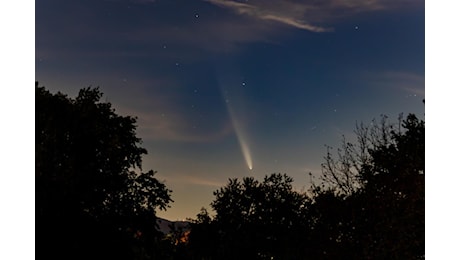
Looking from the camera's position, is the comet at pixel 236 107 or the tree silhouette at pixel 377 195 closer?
the comet at pixel 236 107

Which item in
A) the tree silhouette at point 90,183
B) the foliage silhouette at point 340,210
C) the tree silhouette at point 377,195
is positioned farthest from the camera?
the foliage silhouette at point 340,210

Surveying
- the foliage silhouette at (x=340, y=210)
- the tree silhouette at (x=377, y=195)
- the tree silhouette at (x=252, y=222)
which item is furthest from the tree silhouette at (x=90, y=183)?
the tree silhouette at (x=377, y=195)

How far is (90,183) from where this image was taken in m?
7.76

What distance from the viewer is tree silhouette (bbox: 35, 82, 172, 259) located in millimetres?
7238

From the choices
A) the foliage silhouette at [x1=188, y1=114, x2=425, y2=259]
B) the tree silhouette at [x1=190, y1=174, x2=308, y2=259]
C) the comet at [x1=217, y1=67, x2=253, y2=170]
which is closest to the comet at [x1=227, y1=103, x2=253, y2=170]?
the comet at [x1=217, y1=67, x2=253, y2=170]

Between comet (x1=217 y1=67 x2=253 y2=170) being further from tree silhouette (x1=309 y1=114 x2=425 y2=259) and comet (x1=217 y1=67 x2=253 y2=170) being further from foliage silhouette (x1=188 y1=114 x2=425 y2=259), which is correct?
tree silhouette (x1=309 y1=114 x2=425 y2=259)

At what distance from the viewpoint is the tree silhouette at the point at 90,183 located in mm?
7238

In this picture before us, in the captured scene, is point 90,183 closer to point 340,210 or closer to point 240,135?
point 240,135

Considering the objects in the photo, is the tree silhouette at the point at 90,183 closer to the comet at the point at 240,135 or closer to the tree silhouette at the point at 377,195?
the comet at the point at 240,135

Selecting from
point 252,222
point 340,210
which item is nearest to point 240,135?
point 340,210

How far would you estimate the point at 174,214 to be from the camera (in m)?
8.70

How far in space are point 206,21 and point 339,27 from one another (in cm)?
137
